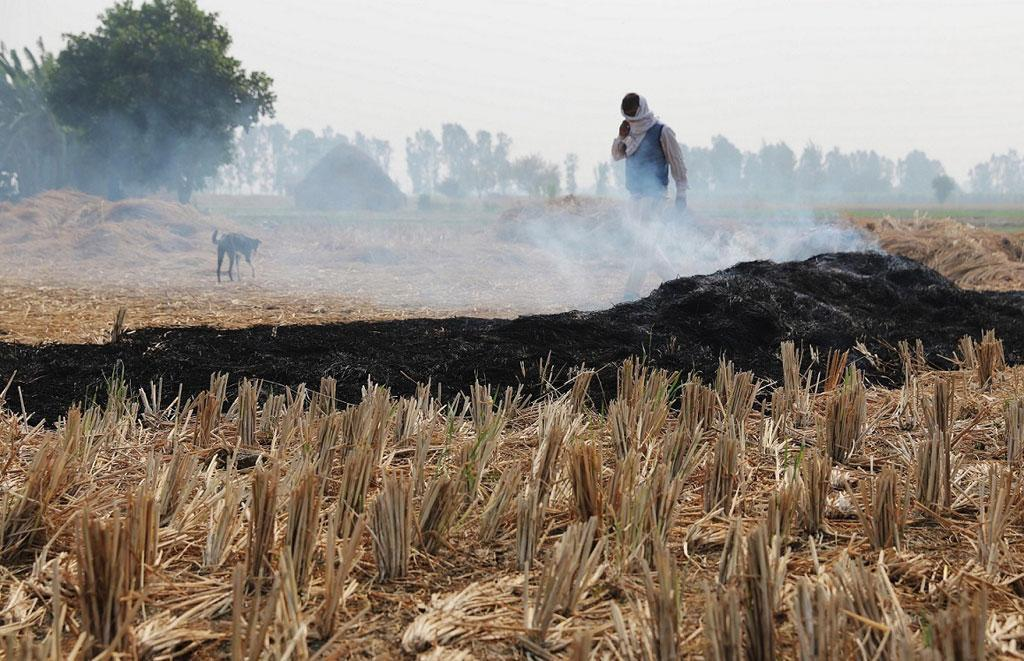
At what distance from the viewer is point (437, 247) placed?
22672mm

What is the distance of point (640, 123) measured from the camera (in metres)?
8.89

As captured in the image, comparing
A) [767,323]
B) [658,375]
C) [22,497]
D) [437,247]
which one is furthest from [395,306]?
[437,247]

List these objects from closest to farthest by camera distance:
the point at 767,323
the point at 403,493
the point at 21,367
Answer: the point at 403,493 < the point at 21,367 < the point at 767,323

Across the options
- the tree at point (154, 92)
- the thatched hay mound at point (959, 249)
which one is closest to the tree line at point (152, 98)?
the tree at point (154, 92)

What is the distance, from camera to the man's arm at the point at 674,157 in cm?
878

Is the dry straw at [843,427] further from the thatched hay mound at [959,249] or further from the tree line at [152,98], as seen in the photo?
the tree line at [152,98]

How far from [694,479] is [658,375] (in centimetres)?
62

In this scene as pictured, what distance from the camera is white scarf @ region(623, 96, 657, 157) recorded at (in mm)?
8836

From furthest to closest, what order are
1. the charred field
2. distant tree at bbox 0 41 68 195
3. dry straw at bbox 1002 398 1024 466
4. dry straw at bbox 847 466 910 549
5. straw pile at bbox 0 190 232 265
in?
distant tree at bbox 0 41 68 195
straw pile at bbox 0 190 232 265
dry straw at bbox 1002 398 1024 466
dry straw at bbox 847 466 910 549
the charred field

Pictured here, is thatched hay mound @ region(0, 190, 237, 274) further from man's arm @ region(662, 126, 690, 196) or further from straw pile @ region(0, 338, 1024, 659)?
straw pile @ region(0, 338, 1024, 659)

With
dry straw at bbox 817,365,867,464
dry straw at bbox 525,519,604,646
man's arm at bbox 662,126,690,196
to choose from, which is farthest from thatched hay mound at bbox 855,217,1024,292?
dry straw at bbox 525,519,604,646

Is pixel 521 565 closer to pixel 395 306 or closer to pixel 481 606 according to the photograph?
pixel 481 606

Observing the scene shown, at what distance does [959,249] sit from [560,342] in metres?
11.8

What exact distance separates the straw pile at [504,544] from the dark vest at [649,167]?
238 inches
